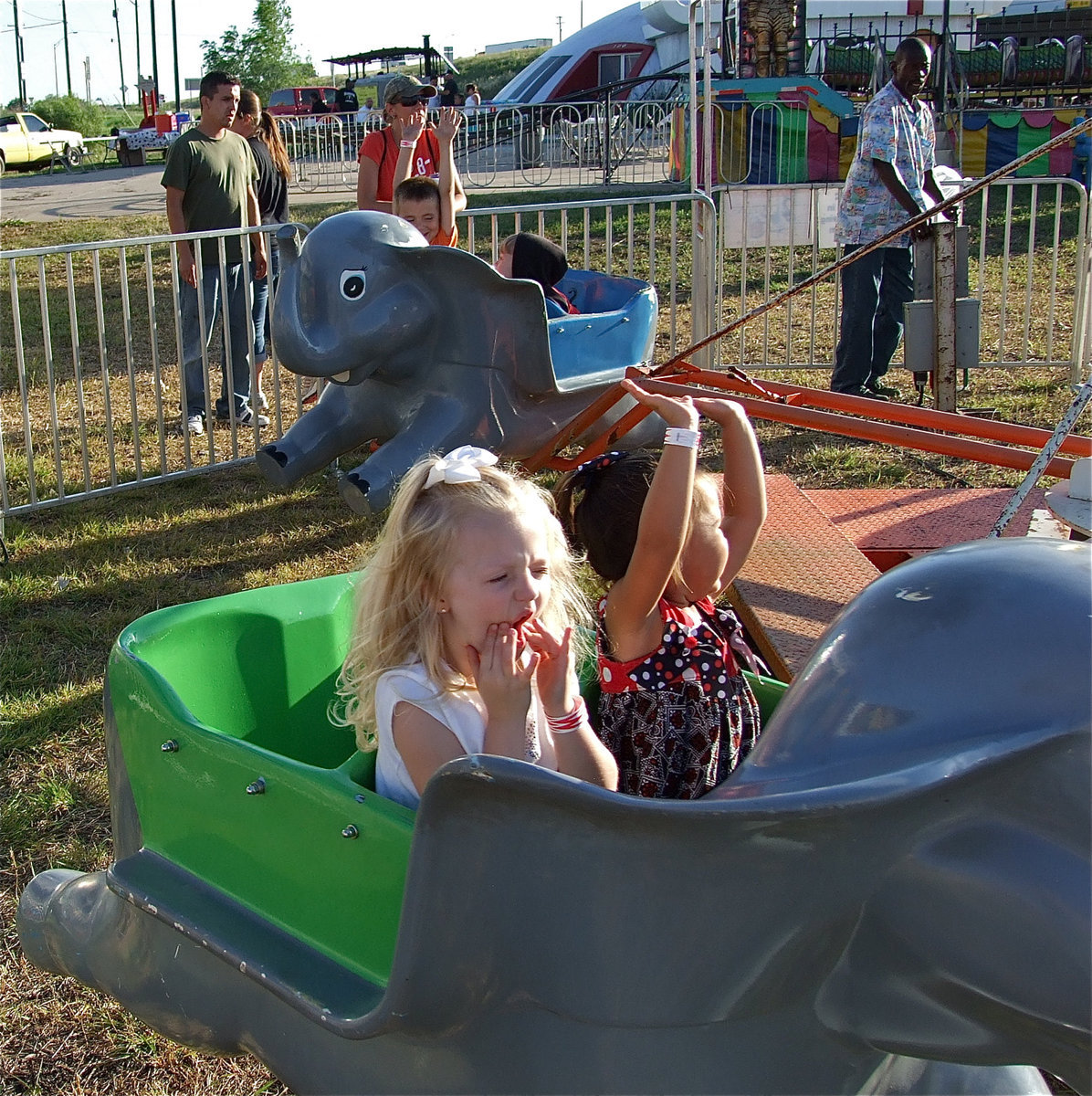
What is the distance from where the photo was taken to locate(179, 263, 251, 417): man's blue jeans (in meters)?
5.32

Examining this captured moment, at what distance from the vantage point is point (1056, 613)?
111 centimetres

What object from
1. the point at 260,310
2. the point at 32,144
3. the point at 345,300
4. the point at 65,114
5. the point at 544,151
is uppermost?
the point at 65,114

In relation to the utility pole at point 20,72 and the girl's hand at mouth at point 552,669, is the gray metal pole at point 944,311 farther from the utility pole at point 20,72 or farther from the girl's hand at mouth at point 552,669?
the utility pole at point 20,72

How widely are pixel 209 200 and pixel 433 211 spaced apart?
4.45 feet

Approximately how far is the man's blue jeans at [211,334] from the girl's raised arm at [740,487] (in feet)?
11.2

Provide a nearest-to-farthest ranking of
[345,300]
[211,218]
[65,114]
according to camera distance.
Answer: [345,300]
[211,218]
[65,114]

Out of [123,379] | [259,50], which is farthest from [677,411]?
[259,50]

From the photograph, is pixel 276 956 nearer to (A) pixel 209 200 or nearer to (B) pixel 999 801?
(B) pixel 999 801

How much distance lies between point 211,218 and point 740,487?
3955mm

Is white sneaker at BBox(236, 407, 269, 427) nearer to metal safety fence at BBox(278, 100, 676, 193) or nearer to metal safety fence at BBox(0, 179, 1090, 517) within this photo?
metal safety fence at BBox(0, 179, 1090, 517)

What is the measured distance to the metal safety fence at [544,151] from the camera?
1639 cm

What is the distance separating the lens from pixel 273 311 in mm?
3754

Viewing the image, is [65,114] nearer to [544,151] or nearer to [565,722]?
[544,151]

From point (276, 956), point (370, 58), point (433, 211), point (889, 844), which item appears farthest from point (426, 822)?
point (370, 58)
